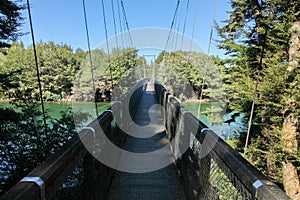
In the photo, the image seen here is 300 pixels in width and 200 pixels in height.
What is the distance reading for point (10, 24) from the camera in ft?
12.7

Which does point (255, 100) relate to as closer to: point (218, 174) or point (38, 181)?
point (218, 174)

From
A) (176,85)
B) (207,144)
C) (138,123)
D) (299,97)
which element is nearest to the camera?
(207,144)

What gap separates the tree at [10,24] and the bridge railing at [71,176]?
310cm

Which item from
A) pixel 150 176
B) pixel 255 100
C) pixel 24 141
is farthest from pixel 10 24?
pixel 255 100

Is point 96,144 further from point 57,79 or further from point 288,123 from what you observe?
point 57,79

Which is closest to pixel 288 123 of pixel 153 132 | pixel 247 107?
pixel 247 107

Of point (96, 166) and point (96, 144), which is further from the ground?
point (96, 144)

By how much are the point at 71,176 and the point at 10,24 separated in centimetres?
384

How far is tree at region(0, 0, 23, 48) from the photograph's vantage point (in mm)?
3653

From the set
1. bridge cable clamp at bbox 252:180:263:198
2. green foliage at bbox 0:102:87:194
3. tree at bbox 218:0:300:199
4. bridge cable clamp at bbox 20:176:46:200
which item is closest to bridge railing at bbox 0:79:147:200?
bridge cable clamp at bbox 20:176:46:200

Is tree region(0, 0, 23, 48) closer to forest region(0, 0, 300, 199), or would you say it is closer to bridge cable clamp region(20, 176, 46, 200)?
forest region(0, 0, 300, 199)

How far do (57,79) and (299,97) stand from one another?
24106 millimetres

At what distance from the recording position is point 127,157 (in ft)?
9.39

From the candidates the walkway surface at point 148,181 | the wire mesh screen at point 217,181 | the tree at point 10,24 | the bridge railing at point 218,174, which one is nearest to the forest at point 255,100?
the tree at point 10,24
